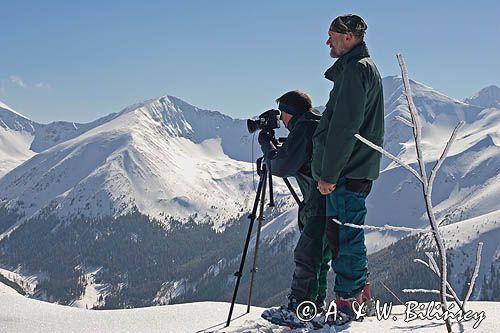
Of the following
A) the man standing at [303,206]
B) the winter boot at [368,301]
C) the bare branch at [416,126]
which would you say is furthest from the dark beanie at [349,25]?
the bare branch at [416,126]

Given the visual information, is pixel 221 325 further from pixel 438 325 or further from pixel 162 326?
pixel 438 325

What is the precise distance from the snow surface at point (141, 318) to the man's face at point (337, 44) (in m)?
2.67

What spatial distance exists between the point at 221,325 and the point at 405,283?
145388 millimetres

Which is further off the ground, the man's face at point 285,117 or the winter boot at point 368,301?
the man's face at point 285,117

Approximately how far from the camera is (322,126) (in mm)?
5289

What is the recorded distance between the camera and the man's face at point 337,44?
5.28 metres

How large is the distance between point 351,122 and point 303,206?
55.1 inches

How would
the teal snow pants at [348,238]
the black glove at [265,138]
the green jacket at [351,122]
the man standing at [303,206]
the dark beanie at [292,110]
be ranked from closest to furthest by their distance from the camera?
the green jacket at [351,122]
the teal snow pants at [348,238]
the man standing at [303,206]
the dark beanie at [292,110]
the black glove at [265,138]

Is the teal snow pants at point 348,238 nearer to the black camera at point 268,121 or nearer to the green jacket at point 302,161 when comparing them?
the green jacket at point 302,161

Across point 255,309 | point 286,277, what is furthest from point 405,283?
point 255,309

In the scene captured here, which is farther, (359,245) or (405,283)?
(405,283)

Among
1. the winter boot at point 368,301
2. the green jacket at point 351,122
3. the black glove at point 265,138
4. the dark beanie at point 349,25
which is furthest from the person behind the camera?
the black glove at point 265,138

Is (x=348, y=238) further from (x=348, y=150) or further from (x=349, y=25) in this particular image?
(x=349, y=25)

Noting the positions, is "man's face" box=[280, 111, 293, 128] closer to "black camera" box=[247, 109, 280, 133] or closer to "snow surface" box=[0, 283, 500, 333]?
"black camera" box=[247, 109, 280, 133]
